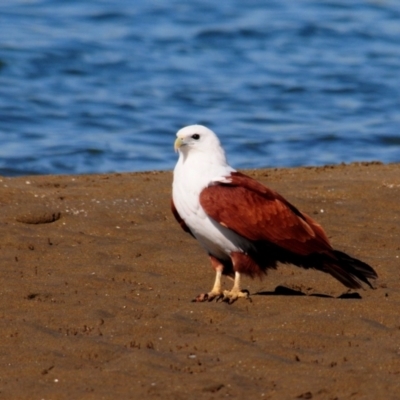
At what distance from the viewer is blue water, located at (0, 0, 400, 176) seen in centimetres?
1514

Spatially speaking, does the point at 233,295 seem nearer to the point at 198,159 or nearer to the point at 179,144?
the point at 198,159

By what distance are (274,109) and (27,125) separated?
14.4 feet

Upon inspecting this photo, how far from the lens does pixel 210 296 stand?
6617 mm

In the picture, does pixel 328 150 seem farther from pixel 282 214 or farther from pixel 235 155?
pixel 282 214

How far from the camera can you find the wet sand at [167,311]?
5.13m

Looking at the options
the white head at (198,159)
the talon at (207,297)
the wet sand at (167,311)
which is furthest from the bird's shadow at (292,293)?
the white head at (198,159)

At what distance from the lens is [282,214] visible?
6633 millimetres

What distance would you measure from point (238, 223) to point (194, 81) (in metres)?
14.2

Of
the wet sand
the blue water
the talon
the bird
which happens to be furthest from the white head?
the blue water

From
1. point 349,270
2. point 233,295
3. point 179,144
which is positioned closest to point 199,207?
point 179,144

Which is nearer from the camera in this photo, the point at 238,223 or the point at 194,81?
the point at 238,223

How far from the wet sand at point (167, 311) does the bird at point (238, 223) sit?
0.20 metres

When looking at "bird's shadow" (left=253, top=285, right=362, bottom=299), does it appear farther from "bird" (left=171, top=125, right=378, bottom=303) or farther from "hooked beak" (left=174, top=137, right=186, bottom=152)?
"hooked beak" (left=174, top=137, right=186, bottom=152)

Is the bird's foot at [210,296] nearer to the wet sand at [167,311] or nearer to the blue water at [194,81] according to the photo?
the wet sand at [167,311]
